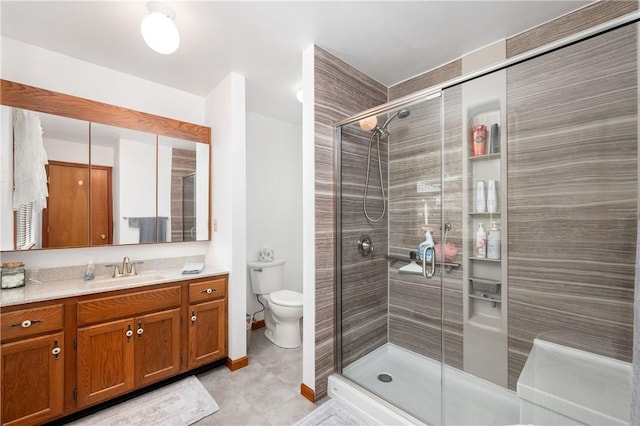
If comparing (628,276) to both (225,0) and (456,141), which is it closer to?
(456,141)

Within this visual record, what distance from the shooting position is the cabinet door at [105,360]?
1.66 m

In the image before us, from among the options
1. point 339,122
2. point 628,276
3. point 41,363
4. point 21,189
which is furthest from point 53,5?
point 628,276

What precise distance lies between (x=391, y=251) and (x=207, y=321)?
166 centimetres

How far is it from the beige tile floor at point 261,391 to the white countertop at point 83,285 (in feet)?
2.74

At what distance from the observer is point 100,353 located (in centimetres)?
172

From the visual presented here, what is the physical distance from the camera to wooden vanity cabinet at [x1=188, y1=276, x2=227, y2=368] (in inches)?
83.0

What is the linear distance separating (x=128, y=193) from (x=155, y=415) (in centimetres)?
161

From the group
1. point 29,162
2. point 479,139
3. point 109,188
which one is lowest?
point 109,188

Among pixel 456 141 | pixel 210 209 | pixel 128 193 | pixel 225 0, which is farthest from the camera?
pixel 210 209

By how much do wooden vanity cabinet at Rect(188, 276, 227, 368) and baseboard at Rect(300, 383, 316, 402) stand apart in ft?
2.52

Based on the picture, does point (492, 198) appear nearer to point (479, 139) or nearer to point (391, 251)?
point (479, 139)

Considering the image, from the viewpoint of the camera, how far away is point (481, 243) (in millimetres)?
1896

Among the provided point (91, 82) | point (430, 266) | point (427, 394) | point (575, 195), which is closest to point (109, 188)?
point (91, 82)

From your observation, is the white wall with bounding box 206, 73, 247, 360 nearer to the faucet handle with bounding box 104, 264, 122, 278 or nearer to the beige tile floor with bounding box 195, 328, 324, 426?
the beige tile floor with bounding box 195, 328, 324, 426
